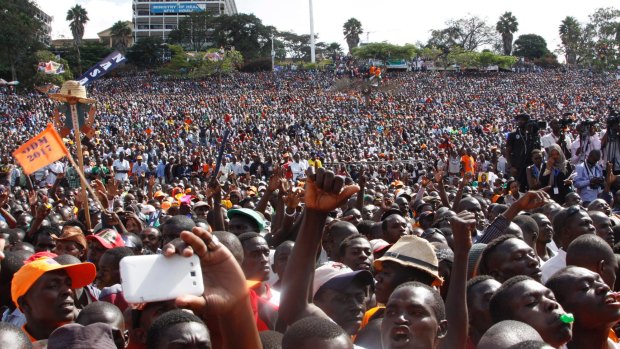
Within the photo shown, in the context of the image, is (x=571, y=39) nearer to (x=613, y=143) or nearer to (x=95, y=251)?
(x=613, y=143)

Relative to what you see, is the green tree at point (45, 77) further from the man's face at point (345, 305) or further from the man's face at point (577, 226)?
the man's face at point (345, 305)

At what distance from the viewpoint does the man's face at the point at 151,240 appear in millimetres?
5805

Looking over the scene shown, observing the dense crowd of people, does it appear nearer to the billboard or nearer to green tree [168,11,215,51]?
green tree [168,11,215,51]

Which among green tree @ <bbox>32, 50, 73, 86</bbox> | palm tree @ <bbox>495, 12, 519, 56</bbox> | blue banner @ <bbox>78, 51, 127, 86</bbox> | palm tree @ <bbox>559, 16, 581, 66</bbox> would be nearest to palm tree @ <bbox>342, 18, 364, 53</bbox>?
palm tree @ <bbox>495, 12, 519, 56</bbox>

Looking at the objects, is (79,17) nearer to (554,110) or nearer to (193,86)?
(193,86)

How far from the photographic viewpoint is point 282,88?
53.0 meters

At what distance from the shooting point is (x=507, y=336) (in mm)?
2646

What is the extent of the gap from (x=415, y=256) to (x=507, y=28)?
81.7m

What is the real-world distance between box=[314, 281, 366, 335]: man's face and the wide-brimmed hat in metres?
0.26

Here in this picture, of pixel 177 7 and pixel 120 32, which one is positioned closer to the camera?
pixel 120 32

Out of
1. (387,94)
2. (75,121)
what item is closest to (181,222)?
(75,121)

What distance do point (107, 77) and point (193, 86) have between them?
1181 cm

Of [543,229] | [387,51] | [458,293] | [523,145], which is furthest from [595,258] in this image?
[387,51]

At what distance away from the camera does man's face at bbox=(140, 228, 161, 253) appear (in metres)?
5.80
